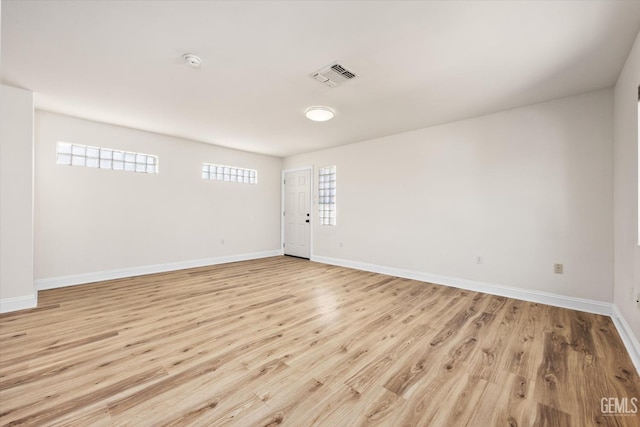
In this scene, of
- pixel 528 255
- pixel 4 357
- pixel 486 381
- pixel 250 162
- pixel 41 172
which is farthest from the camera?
pixel 250 162

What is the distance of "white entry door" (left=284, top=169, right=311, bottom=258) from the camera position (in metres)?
6.23

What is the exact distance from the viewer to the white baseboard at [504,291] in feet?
9.66

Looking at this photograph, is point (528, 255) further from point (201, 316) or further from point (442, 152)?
point (201, 316)

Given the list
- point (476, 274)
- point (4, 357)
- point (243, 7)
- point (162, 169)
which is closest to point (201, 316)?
point (4, 357)

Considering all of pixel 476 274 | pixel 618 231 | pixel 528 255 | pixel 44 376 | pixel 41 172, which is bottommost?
pixel 44 376

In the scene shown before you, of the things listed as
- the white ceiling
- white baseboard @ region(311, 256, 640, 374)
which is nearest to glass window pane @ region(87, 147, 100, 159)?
the white ceiling

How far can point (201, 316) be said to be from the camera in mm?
2797

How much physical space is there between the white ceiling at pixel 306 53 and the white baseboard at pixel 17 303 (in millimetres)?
2443

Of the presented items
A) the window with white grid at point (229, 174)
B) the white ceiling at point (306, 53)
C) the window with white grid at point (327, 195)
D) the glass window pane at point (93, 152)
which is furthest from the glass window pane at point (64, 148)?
the window with white grid at point (327, 195)

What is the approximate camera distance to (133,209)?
4.50 metres

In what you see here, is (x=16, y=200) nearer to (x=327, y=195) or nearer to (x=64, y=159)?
(x=64, y=159)

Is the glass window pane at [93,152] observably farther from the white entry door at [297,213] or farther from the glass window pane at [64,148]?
the white entry door at [297,213]

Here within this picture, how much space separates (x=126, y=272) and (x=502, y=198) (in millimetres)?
5998

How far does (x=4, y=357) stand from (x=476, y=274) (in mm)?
5068
